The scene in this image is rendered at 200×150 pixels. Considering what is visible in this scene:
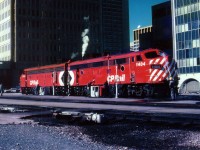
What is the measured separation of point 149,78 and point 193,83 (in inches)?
1564

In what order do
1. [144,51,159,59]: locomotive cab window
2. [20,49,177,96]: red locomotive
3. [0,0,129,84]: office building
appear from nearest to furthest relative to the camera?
[20,49,177,96]: red locomotive → [144,51,159,59]: locomotive cab window → [0,0,129,84]: office building

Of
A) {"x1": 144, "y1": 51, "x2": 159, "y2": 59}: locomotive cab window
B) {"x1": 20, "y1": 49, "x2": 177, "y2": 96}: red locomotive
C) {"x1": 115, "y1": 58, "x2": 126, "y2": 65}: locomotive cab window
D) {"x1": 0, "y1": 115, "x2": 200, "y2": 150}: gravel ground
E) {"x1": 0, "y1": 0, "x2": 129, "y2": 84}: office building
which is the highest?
{"x1": 0, "y1": 0, "x2": 129, "y2": 84}: office building

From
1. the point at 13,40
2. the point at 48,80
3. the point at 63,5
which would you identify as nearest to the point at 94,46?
the point at 63,5

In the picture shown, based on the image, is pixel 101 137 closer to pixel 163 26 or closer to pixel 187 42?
pixel 187 42

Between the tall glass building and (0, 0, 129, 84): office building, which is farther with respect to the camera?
(0, 0, 129, 84): office building

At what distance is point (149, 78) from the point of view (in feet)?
89.4

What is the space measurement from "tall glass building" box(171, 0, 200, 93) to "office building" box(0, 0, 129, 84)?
174 feet

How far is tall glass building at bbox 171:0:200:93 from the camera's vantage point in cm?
6397

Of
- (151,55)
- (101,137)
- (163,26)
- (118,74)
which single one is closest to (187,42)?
(163,26)

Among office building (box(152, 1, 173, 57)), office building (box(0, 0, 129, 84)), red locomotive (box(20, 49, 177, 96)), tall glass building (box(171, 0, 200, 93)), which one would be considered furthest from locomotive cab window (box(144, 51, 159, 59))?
office building (box(0, 0, 129, 84))

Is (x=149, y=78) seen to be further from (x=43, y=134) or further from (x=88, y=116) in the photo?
(x=43, y=134)

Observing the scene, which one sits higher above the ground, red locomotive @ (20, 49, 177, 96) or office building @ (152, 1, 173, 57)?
office building @ (152, 1, 173, 57)

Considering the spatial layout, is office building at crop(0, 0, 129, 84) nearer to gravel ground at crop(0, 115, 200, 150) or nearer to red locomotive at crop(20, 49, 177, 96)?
red locomotive at crop(20, 49, 177, 96)

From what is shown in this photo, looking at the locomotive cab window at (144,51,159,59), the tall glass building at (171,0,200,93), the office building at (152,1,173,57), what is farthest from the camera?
the office building at (152,1,173,57)
